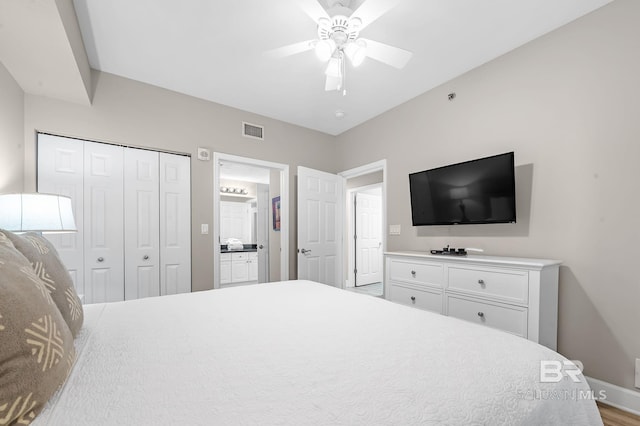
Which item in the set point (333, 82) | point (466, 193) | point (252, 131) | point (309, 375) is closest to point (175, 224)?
point (252, 131)

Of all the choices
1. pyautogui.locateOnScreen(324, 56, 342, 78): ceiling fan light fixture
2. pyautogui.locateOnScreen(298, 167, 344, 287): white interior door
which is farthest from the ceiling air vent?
pyautogui.locateOnScreen(324, 56, 342, 78): ceiling fan light fixture

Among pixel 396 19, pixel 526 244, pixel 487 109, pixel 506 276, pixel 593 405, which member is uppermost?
pixel 396 19

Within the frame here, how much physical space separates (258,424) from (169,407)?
0.22m

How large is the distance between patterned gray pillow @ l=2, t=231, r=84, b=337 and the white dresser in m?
2.38

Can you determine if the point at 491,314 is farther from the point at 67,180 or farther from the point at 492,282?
the point at 67,180

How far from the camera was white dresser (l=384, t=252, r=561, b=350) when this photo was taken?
1.89 meters

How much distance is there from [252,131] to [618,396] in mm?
4045

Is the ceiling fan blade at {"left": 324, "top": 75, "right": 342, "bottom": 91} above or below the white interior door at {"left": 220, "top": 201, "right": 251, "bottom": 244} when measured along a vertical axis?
above

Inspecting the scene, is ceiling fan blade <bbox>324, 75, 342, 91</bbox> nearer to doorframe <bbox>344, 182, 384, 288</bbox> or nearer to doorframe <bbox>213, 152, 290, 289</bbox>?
doorframe <bbox>213, 152, 290, 289</bbox>

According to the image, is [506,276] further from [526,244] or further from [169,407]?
[169,407]

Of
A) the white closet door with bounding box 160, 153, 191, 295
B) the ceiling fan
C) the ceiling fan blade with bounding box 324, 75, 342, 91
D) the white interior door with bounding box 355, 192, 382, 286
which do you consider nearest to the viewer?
the ceiling fan

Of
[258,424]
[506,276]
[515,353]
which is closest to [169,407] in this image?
[258,424]

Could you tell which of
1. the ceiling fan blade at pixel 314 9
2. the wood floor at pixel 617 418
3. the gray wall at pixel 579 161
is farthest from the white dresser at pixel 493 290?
the ceiling fan blade at pixel 314 9

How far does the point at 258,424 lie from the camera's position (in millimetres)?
567
